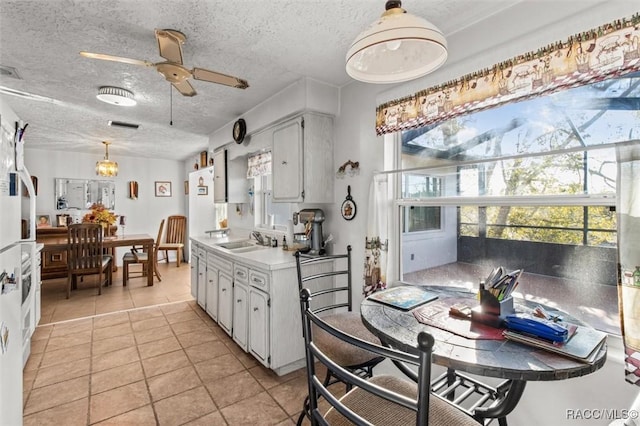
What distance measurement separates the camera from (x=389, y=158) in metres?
2.25

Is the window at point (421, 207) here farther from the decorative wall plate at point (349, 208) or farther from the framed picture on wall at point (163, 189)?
the framed picture on wall at point (163, 189)

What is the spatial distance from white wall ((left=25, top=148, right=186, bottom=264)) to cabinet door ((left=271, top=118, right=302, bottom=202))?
492 centimetres

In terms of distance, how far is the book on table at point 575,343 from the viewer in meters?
0.95

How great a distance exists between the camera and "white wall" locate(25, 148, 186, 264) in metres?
5.51

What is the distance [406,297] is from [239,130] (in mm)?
2726

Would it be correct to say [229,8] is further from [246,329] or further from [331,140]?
[246,329]

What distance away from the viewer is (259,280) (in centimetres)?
231

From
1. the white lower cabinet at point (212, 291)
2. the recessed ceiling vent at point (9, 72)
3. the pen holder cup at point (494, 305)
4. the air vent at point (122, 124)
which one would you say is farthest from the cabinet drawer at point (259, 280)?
the air vent at point (122, 124)

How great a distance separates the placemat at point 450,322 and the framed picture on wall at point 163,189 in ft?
22.1

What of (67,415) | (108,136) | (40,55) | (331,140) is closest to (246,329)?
(67,415)

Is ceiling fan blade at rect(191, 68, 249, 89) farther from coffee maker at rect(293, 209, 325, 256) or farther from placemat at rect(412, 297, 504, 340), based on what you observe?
placemat at rect(412, 297, 504, 340)

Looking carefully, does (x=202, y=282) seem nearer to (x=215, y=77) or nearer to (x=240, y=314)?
(x=240, y=314)

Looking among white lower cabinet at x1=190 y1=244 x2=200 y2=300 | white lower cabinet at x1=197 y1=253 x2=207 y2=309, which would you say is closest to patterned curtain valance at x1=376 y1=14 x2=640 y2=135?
white lower cabinet at x1=197 y1=253 x2=207 y2=309

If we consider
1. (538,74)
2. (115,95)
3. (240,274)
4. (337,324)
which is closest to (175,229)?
(115,95)
